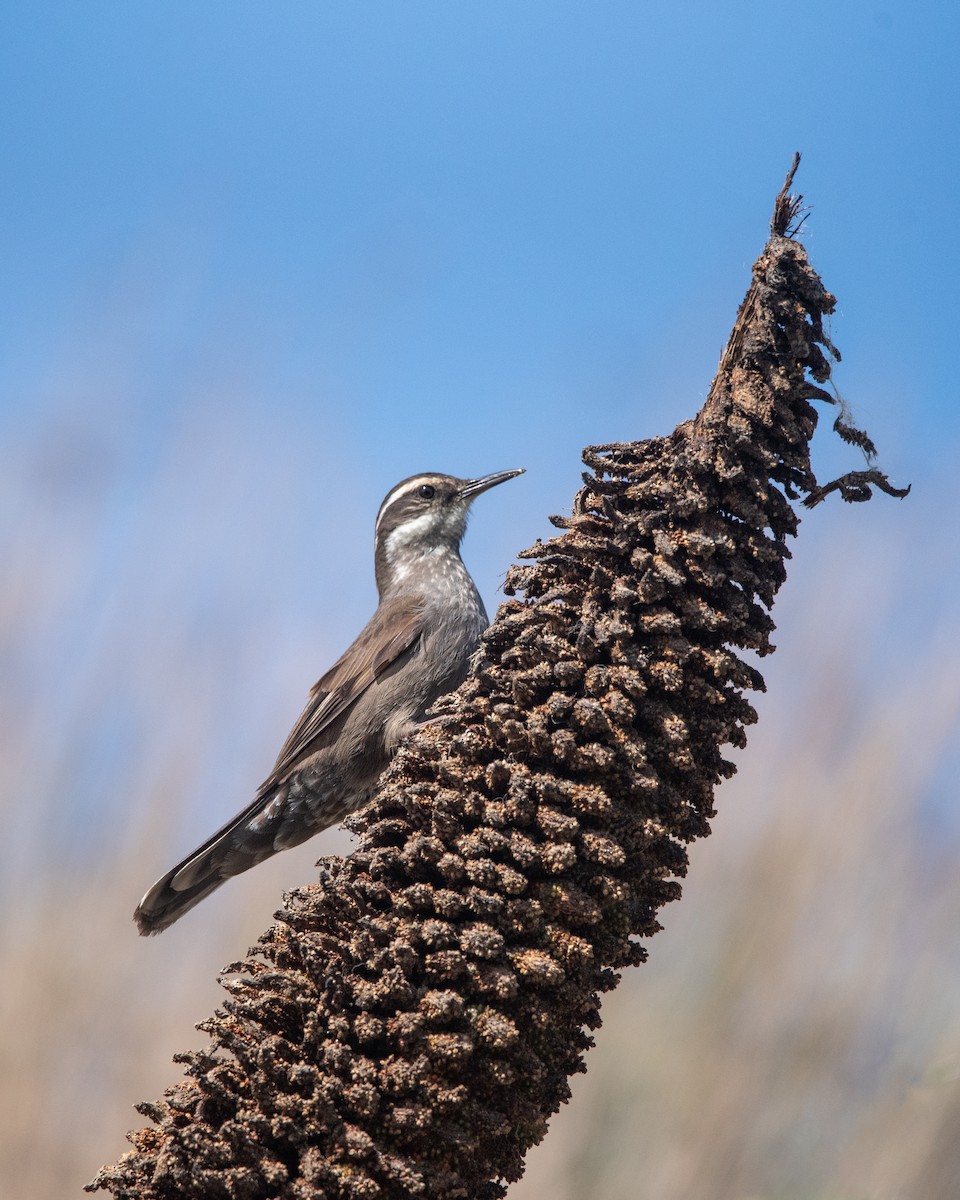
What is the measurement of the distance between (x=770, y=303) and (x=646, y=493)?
45 cm

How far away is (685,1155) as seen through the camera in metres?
3.36

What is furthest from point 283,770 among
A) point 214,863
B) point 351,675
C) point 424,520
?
point 424,520

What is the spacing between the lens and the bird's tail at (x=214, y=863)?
13.5 feet

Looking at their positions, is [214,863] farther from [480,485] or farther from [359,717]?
[480,485]

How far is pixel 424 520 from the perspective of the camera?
6535 millimetres

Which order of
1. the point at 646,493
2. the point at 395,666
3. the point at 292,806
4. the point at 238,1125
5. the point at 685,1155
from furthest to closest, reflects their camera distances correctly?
1. the point at 395,666
2. the point at 292,806
3. the point at 685,1155
4. the point at 646,493
5. the point at 238,1125

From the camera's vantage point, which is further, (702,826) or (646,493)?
(646,493)

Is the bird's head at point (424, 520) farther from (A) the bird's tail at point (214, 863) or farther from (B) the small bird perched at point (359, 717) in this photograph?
(A) the bird's tail at point (214, 863)

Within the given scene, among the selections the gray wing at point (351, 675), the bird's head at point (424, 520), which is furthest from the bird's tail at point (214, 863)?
the bird's head at point (424, 520)

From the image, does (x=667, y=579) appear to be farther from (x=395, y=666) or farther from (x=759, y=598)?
(x=395, y=666)

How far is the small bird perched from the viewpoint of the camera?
15.6ft

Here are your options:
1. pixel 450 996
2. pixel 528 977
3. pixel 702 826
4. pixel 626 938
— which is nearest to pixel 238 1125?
pixel 450 996

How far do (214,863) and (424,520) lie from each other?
8.63 ft

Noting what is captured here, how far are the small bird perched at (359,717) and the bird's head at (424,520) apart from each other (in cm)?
54
